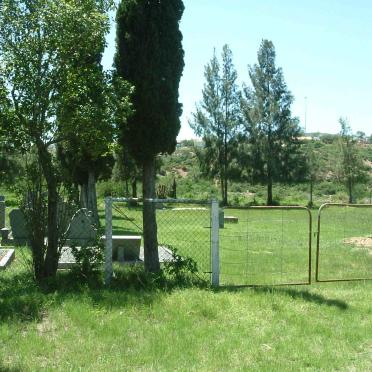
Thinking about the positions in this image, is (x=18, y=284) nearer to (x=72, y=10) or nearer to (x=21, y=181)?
(x=21, y=181)

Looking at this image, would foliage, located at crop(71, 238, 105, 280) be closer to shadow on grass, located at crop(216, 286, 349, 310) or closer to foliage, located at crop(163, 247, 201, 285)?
foliage, located at crop(163, 247, 201, 285)

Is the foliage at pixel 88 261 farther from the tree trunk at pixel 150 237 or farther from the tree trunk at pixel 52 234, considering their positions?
the tree trunk at pixel 150 237

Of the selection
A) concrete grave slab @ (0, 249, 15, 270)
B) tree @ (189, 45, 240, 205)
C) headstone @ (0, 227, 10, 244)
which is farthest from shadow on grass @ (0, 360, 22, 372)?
tree @ (189, 45, 240, 205)

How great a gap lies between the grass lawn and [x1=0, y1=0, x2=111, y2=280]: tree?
2.76ft

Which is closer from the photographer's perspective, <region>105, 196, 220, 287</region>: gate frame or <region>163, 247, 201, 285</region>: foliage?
<region>105, 196, 220, 287</region>: gate frame

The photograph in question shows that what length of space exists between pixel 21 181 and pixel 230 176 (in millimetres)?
40534

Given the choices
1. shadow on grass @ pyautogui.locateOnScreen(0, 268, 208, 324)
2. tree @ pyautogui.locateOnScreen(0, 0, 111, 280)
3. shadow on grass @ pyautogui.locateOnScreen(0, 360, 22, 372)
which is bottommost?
shadow on grass @ pyautogui.locateOnScreen(0, 360, 22, 372)

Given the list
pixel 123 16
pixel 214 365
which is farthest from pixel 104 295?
pixel 123 16

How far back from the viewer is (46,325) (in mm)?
6082

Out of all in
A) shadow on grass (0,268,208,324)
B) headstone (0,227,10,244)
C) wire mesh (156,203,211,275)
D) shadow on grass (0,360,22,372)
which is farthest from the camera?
headstone (0,227,10,244)

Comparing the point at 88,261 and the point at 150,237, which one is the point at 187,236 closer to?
the point at 150,237

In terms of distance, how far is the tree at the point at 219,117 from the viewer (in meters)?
48.8

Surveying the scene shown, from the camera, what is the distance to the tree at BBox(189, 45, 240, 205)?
48781mm

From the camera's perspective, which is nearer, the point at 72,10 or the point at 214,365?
the point at 214,365
